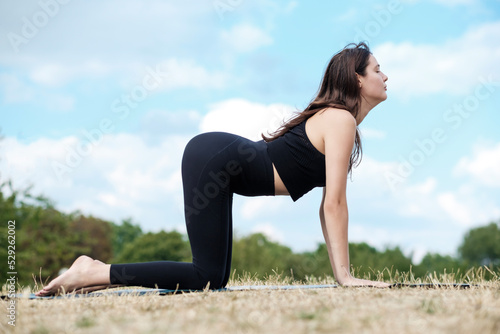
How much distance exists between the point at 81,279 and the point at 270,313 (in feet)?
6.58

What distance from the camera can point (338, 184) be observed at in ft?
13.3

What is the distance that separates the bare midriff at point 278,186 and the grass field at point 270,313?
0.92 meters

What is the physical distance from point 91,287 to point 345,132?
8.07 ft

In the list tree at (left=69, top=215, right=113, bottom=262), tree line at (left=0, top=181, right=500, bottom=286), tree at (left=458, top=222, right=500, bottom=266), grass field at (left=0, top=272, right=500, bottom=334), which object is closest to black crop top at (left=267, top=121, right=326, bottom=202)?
grass field at (left=0, top=272, right=500, bottom=334)

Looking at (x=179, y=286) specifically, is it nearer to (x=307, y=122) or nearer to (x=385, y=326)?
(x=307, y=122)

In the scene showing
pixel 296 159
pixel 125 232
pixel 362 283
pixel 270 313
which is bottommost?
pixel 270 313

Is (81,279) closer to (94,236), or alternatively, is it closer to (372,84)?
(372,84)

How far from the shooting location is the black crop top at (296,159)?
4.21 m

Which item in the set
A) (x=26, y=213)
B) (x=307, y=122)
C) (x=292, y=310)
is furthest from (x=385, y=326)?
(x=26, y=213)

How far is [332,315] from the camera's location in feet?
8.55

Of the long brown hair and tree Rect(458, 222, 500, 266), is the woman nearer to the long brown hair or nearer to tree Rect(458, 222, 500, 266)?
the long brown hair

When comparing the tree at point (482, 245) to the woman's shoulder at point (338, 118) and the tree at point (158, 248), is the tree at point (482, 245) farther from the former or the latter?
the woman's shoulder at point (338, 118)

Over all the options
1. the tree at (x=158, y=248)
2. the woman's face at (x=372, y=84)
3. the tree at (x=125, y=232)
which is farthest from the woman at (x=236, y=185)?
the tree at (x=125, y=232)

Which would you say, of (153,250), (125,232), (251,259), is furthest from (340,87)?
(125,232)
